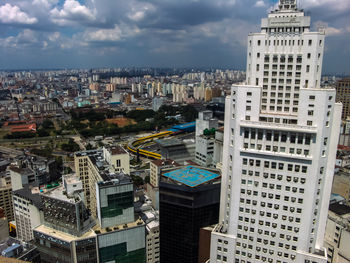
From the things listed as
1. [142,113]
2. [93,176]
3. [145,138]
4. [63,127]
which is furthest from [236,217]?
[142,113]

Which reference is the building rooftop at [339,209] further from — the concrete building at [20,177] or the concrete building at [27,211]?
the concrete building at [20,177]

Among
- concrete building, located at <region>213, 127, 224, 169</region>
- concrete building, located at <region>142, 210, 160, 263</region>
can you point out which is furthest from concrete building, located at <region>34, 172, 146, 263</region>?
concrete building, located at <region>213, 127, 224, 169</region>

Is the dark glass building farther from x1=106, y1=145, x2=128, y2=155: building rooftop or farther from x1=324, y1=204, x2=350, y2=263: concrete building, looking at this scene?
x1=324, y1=204, x2=350, y2=263: concrete building

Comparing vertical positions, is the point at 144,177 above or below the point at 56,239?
below

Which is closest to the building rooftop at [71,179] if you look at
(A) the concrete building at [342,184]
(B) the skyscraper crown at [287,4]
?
(B) the skyscraper crown at [287,4]

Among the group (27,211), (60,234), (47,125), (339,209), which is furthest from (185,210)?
(47,125)

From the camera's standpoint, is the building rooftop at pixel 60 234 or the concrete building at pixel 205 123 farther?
the concrete building at pixel 205 123

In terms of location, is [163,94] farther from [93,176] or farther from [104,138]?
[93,176]
